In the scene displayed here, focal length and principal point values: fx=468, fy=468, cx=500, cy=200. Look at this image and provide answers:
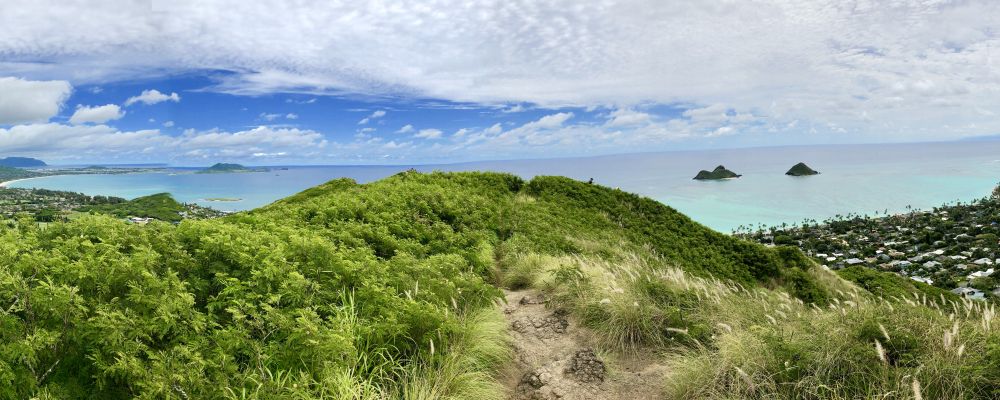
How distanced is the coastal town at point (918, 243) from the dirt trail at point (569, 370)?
4477 cm

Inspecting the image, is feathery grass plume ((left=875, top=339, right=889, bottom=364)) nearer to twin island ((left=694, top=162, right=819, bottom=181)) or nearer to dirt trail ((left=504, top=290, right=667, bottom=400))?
dirt trail ((left=504, top=290, right=667, bottom=400))

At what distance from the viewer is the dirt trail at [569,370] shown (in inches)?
207

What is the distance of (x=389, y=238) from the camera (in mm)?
9695

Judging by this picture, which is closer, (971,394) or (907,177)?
(971,394)

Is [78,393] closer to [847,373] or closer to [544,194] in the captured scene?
[847,373]

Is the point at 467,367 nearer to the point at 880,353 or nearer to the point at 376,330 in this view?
the point at 376,330

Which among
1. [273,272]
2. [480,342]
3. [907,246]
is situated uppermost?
[273,272]

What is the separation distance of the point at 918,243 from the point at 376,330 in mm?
81536

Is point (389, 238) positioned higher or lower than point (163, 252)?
lower

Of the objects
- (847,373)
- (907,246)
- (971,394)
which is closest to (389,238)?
(847,373)

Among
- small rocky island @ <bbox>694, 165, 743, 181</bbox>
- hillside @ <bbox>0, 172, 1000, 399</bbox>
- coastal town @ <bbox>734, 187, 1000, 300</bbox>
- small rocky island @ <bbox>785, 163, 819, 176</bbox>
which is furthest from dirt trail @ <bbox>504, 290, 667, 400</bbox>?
small rocky island @ <bbox>785, 163, 819, 176</bbox>

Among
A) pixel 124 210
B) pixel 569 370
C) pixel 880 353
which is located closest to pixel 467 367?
pixel 569 370

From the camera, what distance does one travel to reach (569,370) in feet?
18.6

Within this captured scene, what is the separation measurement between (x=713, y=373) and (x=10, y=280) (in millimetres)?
6178
